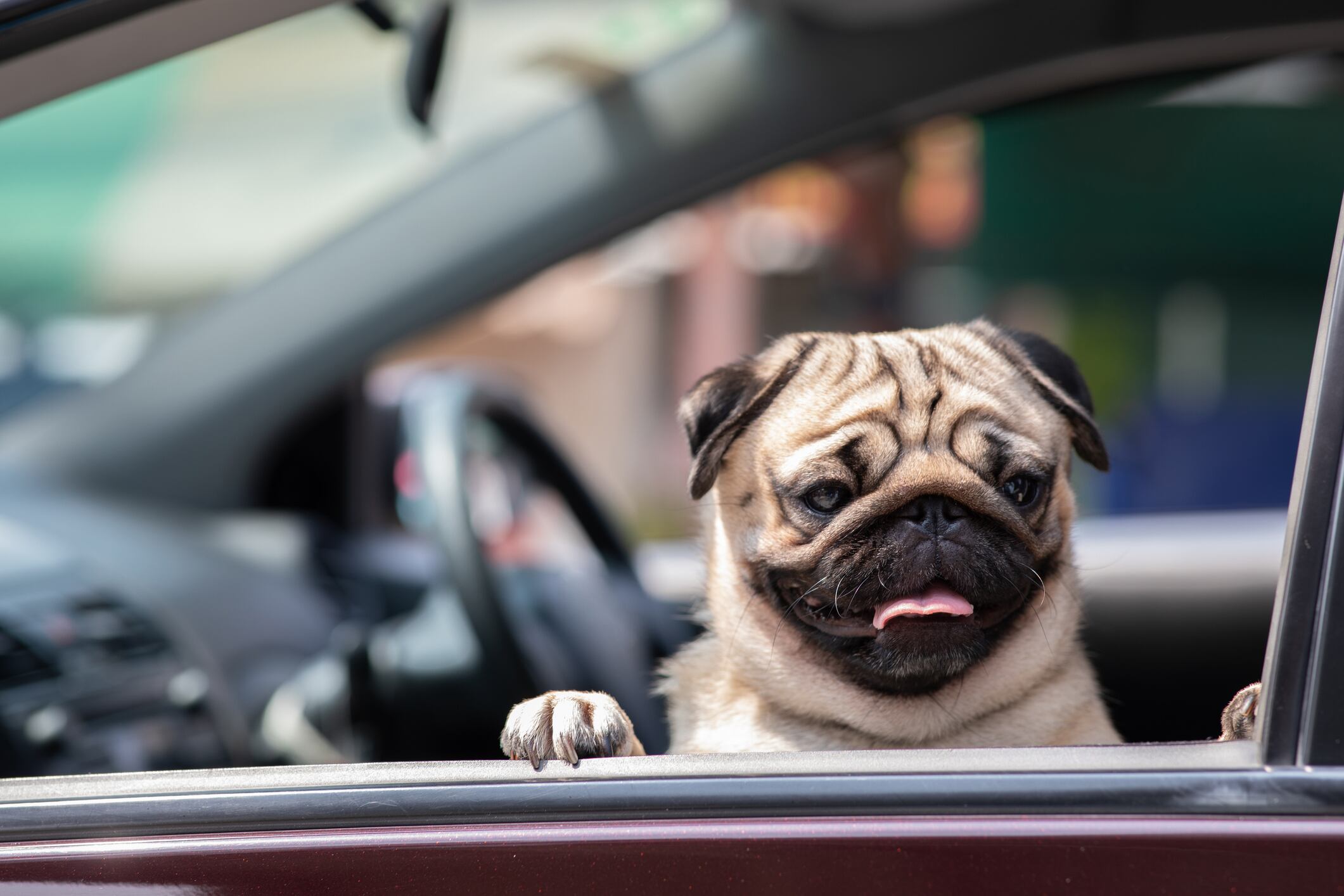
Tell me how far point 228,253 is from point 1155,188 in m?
6.95

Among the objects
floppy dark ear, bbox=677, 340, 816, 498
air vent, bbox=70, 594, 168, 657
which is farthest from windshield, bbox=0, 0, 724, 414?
floppy dark ear, bbox=677, 340, 816, 498

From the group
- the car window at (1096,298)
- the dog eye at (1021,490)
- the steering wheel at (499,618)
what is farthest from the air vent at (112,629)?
the dog eye at (1021,490)

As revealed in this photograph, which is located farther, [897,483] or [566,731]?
[897,483]

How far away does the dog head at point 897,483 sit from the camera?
1.38 m

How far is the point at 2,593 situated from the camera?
6.76 feet

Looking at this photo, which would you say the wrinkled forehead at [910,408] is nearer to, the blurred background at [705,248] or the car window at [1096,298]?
the car window at [1096,298]

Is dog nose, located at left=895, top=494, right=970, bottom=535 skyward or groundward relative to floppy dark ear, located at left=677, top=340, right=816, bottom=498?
groundward

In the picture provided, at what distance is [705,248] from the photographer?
41.1ft

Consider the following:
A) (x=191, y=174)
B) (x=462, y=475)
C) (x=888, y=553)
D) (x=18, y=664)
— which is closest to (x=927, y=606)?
(x=888, y=553)

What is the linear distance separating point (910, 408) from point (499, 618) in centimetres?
97

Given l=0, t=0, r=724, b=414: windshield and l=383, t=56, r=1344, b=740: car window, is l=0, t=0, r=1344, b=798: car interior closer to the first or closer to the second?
l=383, t=56, r=1344, b=740: car window

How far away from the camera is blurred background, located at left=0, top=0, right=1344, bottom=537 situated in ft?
27.1

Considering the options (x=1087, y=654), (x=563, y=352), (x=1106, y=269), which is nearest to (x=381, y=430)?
(x=1087, y=654)

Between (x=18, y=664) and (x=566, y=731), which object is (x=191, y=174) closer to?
(x=18, y=664)
